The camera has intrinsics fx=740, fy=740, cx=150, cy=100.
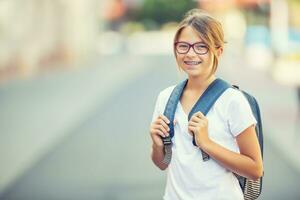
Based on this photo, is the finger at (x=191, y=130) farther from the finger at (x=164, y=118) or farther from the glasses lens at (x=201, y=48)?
the glasses lens at (x=201, y=48)

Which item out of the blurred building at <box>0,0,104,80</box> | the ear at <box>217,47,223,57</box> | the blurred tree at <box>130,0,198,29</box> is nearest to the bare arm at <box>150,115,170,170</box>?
the ear at <box>217,47,223,57</box>

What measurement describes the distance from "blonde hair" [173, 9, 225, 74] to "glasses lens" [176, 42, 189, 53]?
17 mm

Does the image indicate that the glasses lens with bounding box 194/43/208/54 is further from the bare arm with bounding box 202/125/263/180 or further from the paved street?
the paved street

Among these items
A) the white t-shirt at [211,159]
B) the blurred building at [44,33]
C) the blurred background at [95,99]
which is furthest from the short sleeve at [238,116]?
the blurred building at [44,33]

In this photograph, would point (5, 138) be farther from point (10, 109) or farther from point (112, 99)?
point (112, 99)

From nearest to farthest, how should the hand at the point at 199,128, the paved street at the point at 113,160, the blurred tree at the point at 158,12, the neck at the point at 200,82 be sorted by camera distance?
the hand at the point at 199,128, the neck at the point at 200,82, the paved street at the point at 113,160, the blurred tree at the point at 158,12

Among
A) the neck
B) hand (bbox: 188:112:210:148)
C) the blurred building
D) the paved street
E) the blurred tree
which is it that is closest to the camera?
hand (bbox: 188:112:210:148)

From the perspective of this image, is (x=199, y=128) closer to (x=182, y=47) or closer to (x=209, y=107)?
(x=209, y=107)

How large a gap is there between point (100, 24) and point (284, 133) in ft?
71.8

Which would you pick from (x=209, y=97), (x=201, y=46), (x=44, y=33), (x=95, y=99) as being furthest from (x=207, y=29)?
(x=44, y=33)

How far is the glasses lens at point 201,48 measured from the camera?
1869mm

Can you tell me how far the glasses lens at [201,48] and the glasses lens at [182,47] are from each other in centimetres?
2

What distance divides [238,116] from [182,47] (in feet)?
0.75

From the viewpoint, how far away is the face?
1.87 m
